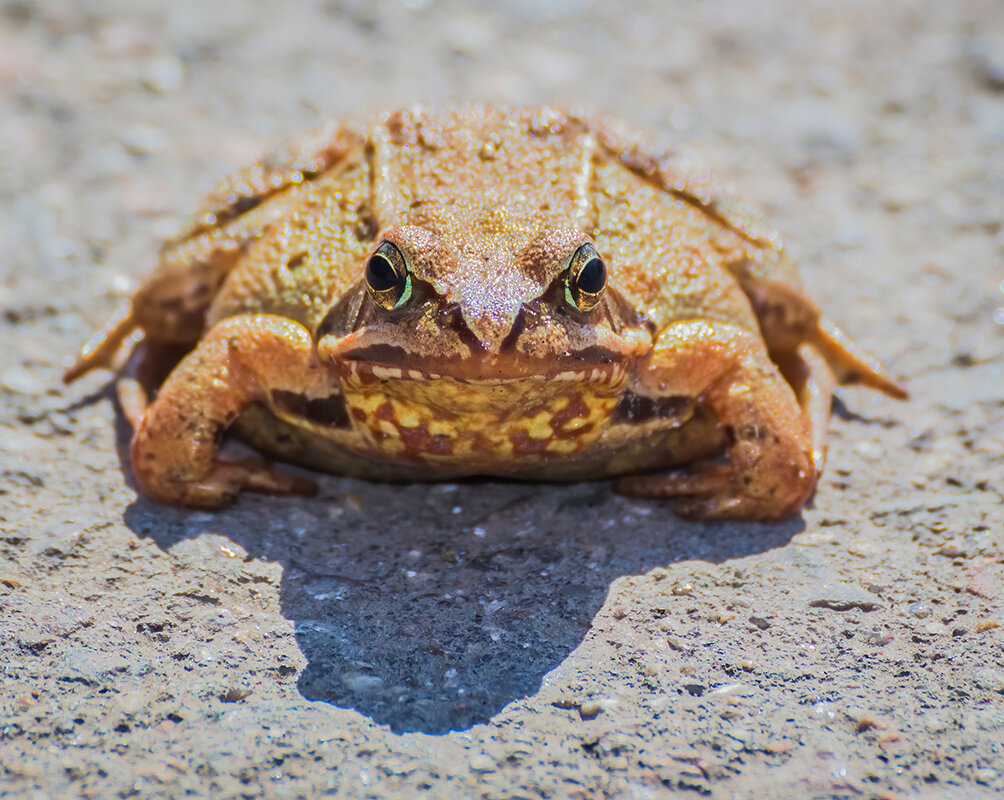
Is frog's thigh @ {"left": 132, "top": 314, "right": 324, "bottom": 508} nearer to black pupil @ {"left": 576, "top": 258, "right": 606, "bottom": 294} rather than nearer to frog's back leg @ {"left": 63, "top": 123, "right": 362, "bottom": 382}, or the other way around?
frog's back leg @ {"left": 63, "top": 123, "right": 362, "bottom": 382}

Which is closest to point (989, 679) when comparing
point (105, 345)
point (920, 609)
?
point (920, 609)

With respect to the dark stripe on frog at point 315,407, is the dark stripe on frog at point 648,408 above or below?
above

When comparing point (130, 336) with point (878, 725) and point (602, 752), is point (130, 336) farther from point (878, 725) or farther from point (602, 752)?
point (878, 725)

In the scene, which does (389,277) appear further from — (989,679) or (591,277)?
(989,679)

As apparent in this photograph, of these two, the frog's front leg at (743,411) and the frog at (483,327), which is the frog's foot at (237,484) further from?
the frog's front leg at (743,411)

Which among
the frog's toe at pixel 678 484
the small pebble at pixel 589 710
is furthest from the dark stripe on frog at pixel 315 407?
the small pebble at pixel 589 710

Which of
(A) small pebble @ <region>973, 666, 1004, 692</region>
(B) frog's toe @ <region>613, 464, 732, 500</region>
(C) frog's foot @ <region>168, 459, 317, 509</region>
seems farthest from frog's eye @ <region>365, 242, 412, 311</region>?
(A) small pebble @ <region>973, 666, 1004, 692</region>
